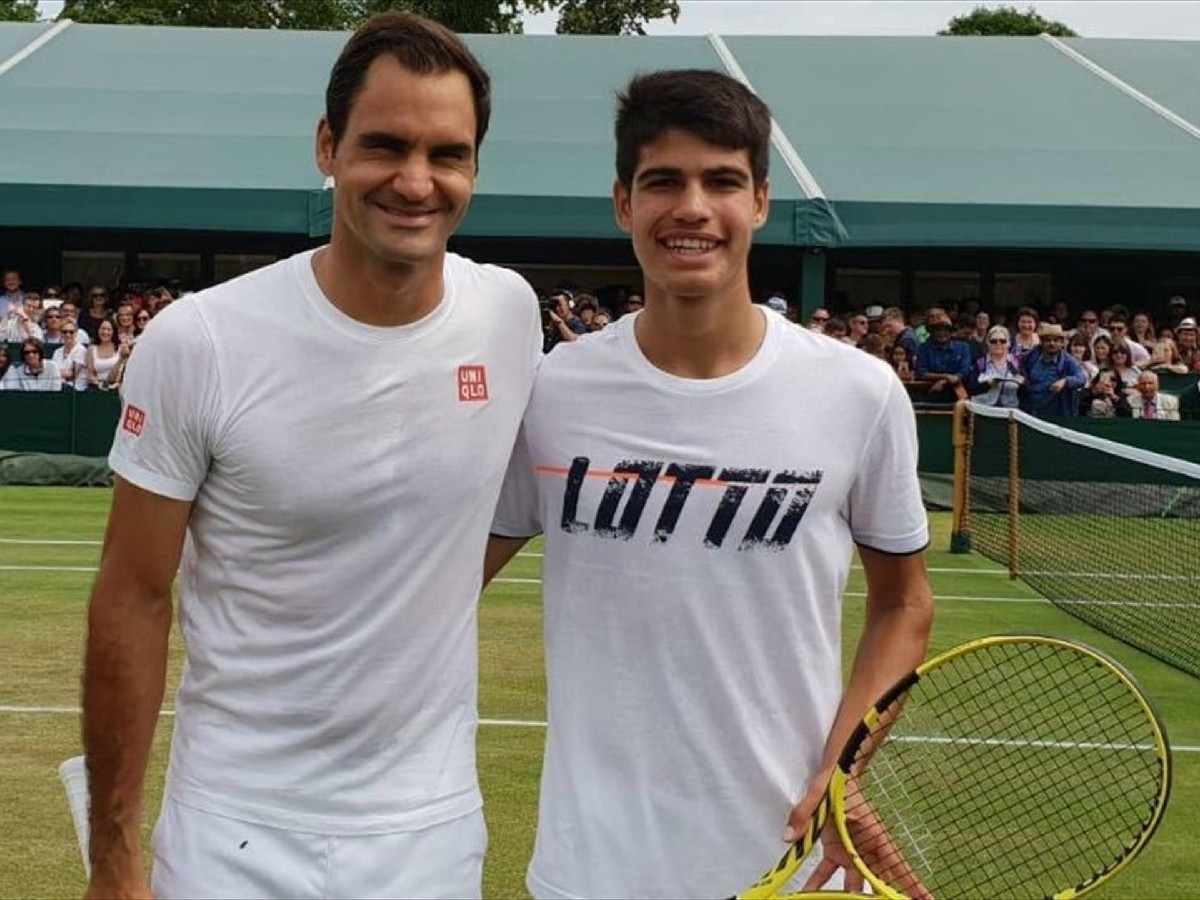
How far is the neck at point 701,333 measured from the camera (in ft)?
11.5

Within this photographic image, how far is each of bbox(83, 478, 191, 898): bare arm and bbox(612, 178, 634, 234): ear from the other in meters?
0.91

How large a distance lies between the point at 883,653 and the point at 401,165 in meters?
1.16

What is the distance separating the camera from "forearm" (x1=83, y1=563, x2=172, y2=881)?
3246mm

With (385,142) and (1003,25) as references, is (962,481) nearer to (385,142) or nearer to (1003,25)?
(385,142)

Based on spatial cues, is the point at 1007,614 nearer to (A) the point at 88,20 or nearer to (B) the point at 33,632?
(B) the point at 33,632

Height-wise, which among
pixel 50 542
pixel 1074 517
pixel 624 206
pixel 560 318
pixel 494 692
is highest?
pixel 624 206

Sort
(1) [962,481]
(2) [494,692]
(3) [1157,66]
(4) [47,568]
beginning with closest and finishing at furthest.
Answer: (2) [494,692], (4) [47,568], (1) [962,481], (3) [1157,66]

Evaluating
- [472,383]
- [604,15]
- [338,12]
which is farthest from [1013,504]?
[338,12]

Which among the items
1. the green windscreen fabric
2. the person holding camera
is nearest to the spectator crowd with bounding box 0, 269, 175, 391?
the person holding camera

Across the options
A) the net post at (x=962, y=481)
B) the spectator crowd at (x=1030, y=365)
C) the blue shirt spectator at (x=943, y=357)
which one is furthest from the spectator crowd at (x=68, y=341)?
the net post at (x=962, y=481)

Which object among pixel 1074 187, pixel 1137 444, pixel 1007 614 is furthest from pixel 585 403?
pixel 1074 187

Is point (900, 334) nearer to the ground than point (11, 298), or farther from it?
nearer to the ground

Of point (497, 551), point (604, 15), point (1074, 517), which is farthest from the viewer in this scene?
point (604, 15)

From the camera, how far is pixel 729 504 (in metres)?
3.45
